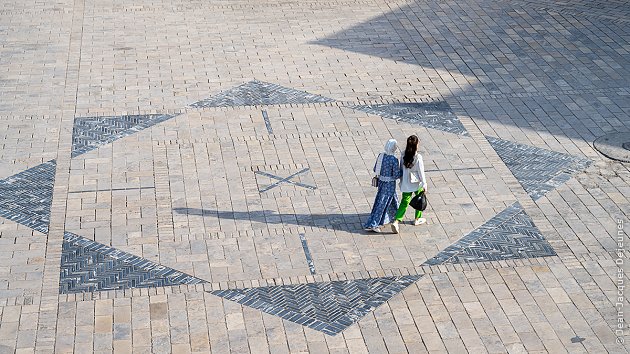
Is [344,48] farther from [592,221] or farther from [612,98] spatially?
[592,221]

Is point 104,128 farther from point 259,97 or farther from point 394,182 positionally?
point 394,182

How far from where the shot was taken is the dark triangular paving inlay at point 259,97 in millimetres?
18016

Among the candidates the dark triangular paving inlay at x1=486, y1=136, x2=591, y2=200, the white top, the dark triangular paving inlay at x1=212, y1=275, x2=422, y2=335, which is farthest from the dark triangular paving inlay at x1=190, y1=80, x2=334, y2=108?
the dark triangular paving inlay at x1=212, y1=275, x2=422, y2=335

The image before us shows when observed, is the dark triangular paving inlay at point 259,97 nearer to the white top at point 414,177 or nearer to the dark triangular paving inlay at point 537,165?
the dark triangular paving inlay at point 537,165

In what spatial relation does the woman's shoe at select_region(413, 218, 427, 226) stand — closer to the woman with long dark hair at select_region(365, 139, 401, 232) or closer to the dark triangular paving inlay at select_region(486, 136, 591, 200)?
the woman with long dark hair at select_region(365, 139, 401, 232)

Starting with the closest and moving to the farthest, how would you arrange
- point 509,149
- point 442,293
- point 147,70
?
1. point 442,293
2. point 509,149
3. point 147,70

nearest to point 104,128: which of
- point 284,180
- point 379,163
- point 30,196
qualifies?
point 30,196

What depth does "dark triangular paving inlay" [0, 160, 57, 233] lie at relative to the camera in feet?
46.6

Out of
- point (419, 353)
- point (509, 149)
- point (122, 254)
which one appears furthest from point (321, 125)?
point (419, 353)

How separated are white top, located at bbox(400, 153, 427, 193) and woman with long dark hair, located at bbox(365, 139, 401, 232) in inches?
3.8

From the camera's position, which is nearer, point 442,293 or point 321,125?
point 442,293

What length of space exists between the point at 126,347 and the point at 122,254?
212 centimetres

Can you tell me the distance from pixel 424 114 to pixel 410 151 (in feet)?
14.5

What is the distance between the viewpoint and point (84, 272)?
42.4 feet
